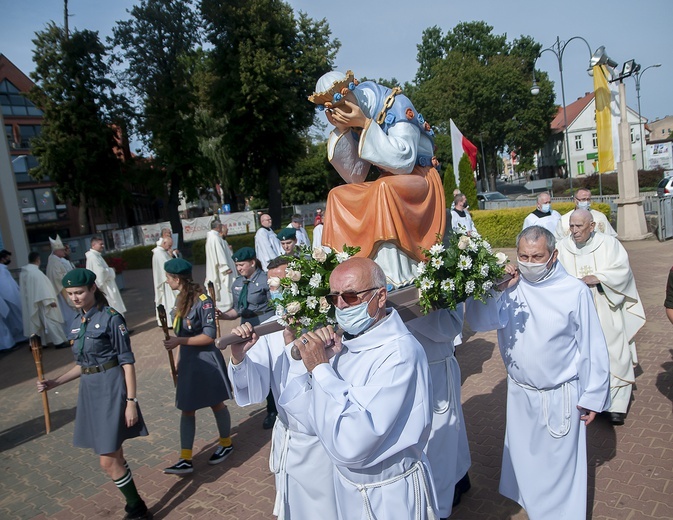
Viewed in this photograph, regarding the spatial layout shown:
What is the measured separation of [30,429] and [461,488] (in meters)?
6.17

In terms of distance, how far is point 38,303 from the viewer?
1094cm

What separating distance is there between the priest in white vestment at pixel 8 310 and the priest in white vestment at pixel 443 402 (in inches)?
449

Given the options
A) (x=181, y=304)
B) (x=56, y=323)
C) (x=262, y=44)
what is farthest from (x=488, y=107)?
(x=181, y=304)

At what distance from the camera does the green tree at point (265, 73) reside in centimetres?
2667

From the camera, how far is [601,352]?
11.6ft

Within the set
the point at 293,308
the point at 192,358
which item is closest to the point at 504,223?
the point at 192,358

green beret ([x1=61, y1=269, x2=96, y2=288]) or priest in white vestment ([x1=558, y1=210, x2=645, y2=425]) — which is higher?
green beret ([x1=61, y1=269, x2=96, y2=288])

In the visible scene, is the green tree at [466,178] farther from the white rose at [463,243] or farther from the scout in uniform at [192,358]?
the white rose at [463,243]

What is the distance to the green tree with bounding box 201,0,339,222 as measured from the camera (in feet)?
87.5

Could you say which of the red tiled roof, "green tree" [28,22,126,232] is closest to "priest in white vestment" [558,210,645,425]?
"green tree" [28,22,126,232]

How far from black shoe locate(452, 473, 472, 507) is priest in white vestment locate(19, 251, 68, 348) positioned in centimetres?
994

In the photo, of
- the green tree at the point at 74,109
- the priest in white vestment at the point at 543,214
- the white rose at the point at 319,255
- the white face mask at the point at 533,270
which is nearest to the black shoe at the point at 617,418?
the white face mask at the point at 533,270

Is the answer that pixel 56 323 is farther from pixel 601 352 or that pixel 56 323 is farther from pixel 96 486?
pixel 601 352

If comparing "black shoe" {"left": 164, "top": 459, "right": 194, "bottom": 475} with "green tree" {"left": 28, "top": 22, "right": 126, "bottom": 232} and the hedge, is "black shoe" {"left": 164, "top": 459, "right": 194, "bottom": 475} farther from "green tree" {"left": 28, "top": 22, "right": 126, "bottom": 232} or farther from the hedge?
"green tree" {"left": 28, "top": 22, "right": 126, "bottom": 232}
